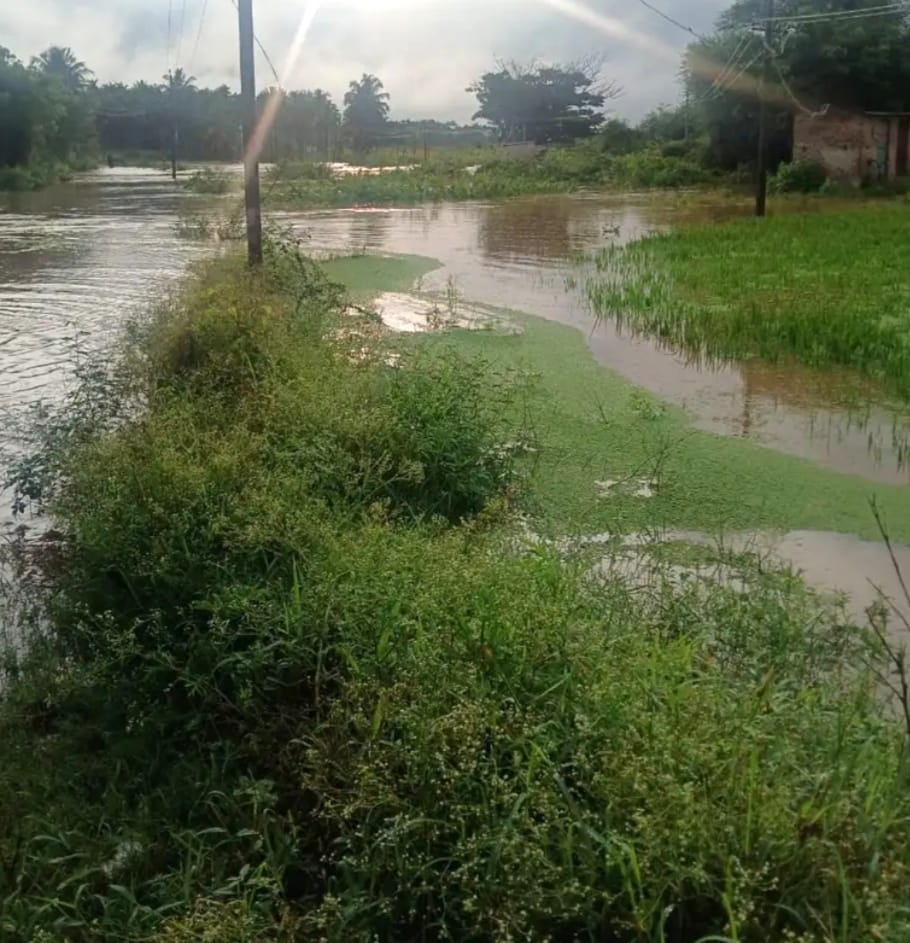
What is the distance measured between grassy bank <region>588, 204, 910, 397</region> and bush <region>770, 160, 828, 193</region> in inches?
444

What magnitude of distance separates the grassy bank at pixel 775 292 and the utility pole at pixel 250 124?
12.1 feet

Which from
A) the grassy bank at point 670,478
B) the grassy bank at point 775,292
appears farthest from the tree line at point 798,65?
the grassy bank at point 670,478

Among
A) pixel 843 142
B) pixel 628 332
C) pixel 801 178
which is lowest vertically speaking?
pixel 628 332

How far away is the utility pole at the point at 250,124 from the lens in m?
8.39

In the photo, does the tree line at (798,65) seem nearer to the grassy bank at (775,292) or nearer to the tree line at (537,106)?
the tree line at (537,106)

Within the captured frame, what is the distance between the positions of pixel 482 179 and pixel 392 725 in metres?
31.7

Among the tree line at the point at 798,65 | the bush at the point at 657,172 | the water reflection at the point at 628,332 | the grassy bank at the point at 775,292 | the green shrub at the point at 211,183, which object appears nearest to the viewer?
the water reflection at the point at 628,332

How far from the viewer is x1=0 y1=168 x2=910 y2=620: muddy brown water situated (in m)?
6.22

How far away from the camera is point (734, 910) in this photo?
1978 millimetres

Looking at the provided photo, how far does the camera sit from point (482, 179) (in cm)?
3275

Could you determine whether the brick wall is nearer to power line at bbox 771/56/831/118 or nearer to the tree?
power line at bbox 771/56/831/118

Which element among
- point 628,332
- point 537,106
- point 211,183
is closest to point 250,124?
point 628,332

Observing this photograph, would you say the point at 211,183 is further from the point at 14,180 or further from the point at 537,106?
the point at 537,106

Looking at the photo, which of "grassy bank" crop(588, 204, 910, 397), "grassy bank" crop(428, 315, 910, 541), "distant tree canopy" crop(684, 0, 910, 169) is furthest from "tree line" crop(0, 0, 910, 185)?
"grassy bank" crop(428, 315, 910, 541)
